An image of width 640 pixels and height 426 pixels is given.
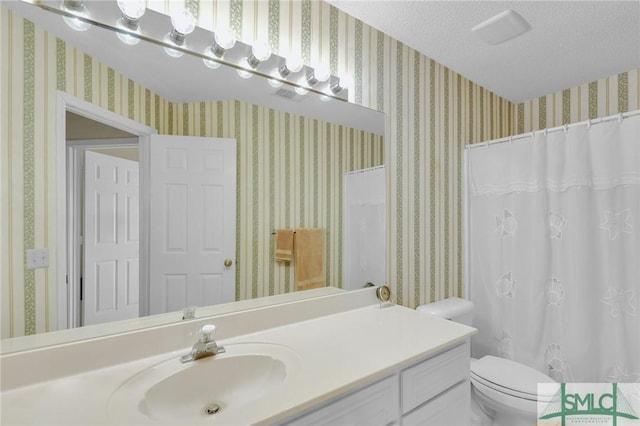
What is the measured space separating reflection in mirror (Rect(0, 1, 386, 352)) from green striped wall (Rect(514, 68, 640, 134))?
1625 mm

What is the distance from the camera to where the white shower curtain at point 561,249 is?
1568 mm

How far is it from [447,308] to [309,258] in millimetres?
949

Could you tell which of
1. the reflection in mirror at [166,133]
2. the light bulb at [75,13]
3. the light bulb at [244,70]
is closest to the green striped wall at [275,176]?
the reflection in mirror at [166,133]

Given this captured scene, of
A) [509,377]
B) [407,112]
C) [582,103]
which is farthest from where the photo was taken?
[582,103]

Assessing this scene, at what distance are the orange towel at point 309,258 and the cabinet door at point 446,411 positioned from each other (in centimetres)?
63

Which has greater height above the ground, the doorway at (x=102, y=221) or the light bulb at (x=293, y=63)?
the light bulb at (x=293, y=63)

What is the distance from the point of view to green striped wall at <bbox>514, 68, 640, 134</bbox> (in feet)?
6.57

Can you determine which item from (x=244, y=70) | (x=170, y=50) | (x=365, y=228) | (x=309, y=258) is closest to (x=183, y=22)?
(x=170, y=50)

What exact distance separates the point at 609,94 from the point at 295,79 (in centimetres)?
220

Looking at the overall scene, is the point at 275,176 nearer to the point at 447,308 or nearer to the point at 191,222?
the point at 191,222

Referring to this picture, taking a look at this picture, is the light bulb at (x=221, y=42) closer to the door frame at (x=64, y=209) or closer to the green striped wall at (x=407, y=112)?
the green striped wall at (x=407, y=112)

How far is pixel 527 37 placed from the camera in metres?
1.66

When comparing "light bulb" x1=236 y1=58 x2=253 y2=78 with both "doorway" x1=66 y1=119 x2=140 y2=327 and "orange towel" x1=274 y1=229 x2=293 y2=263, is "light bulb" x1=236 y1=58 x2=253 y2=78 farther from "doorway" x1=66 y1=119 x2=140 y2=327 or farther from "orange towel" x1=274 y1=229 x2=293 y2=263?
"orange towel" x1=274 y1=229 x2=293 y2=263

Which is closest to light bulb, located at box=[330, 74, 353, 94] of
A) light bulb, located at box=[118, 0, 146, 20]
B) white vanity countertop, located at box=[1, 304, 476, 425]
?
light bulb, located at box=[118, 0, 146, 20]
